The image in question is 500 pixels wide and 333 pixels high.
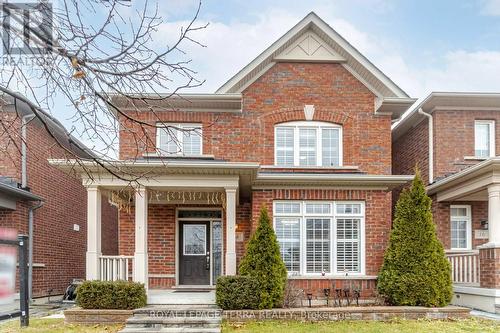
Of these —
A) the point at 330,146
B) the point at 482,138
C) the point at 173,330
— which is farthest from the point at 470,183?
the point at 173,330

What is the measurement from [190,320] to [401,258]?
504 centimetres

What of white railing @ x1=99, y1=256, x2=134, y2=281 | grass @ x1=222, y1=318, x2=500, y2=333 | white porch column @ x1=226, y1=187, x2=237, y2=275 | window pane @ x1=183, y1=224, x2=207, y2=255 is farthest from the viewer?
window pane @ x1=183, y1=224, x2=207, y2=255

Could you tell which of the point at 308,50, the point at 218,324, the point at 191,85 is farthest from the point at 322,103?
the point at 191,85

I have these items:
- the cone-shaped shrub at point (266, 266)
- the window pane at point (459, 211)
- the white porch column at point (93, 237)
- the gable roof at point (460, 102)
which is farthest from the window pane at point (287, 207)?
the gable roof at point (460, 102)

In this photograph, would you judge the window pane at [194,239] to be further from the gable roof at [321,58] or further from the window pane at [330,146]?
the window pane at [330,146]

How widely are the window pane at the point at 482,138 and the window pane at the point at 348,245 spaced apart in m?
5.03

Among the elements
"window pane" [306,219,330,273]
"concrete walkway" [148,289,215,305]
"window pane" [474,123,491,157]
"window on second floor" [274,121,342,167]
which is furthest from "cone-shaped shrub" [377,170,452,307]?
"window pane" [474,123,491,157]

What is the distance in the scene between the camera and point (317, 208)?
1205 centimetres

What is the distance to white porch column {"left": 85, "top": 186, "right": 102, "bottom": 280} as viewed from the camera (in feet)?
34.4

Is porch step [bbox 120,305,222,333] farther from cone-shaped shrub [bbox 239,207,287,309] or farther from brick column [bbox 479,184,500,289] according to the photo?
brick column [bbox 479,184,500,289]

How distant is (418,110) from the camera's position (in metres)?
14.3

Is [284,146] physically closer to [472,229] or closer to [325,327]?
[325,327]

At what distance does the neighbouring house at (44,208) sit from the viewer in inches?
527

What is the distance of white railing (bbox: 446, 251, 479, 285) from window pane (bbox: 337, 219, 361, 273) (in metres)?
2.43
